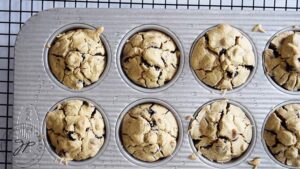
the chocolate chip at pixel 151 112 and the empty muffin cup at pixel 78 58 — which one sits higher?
the empty muffin cup at pixel 78 58

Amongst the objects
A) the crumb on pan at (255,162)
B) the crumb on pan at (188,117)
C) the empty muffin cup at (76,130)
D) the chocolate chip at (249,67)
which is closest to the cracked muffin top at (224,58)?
the chocolate chip at (249,67)

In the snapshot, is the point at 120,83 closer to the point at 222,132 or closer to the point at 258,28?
the point at 222,132

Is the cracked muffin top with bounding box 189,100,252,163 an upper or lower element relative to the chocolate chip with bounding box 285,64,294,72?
lower

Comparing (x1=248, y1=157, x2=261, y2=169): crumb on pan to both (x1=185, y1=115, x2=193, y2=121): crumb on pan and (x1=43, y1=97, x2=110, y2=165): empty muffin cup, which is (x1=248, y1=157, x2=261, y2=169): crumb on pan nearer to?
(x1=185, y1=115, x2=193, y2=121): crumb on pan

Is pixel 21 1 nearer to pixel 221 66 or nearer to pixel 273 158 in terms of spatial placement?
pixel 221 66

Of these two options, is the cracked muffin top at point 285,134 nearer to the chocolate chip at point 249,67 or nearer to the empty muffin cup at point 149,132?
the chocolate chip at point 249,67

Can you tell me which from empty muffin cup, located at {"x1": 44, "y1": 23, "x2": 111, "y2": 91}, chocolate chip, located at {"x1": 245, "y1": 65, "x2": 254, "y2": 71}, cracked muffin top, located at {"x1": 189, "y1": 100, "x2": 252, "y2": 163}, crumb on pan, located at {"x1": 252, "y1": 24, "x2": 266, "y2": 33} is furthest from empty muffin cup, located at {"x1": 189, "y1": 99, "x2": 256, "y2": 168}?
empty muffin cup, located at {"x1": 44, "y1": 23, "x2": 111, "y2": 91}

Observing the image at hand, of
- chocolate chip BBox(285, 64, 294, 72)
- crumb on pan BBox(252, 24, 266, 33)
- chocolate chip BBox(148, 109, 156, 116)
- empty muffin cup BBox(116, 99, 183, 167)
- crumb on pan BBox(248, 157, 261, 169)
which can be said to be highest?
crumb on pan BBox(252, 24, 266, 33)

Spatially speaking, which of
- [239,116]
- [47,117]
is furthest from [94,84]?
[239,116]
